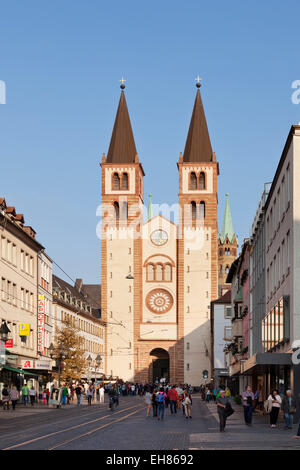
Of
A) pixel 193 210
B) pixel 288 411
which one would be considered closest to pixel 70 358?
pixel 288 411

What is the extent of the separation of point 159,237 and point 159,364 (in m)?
15.9

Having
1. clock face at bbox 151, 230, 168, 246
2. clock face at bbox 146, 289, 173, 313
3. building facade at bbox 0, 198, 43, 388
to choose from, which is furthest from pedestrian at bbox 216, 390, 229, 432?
clock face at bbox 151, 230, 168, 246

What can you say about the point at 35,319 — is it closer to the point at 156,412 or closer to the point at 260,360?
the point at 156,412

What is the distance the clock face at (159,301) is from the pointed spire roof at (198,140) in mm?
16750

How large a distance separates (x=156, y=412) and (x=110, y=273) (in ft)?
219

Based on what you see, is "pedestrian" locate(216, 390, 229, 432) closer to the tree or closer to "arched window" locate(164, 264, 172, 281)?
the tree

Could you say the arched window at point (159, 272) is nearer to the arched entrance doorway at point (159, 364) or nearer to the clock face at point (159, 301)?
the clock face at point (159, 301)

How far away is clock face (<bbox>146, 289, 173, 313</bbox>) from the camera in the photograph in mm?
108562

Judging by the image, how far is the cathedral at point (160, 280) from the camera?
107 metres

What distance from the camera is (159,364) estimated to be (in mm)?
113438

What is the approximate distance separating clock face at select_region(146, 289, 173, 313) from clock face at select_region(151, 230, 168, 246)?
5.72 metres

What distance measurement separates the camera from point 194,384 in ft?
353

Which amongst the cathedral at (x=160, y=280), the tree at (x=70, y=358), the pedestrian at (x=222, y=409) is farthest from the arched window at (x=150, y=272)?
the pedestrian at (x=222, y=409)
